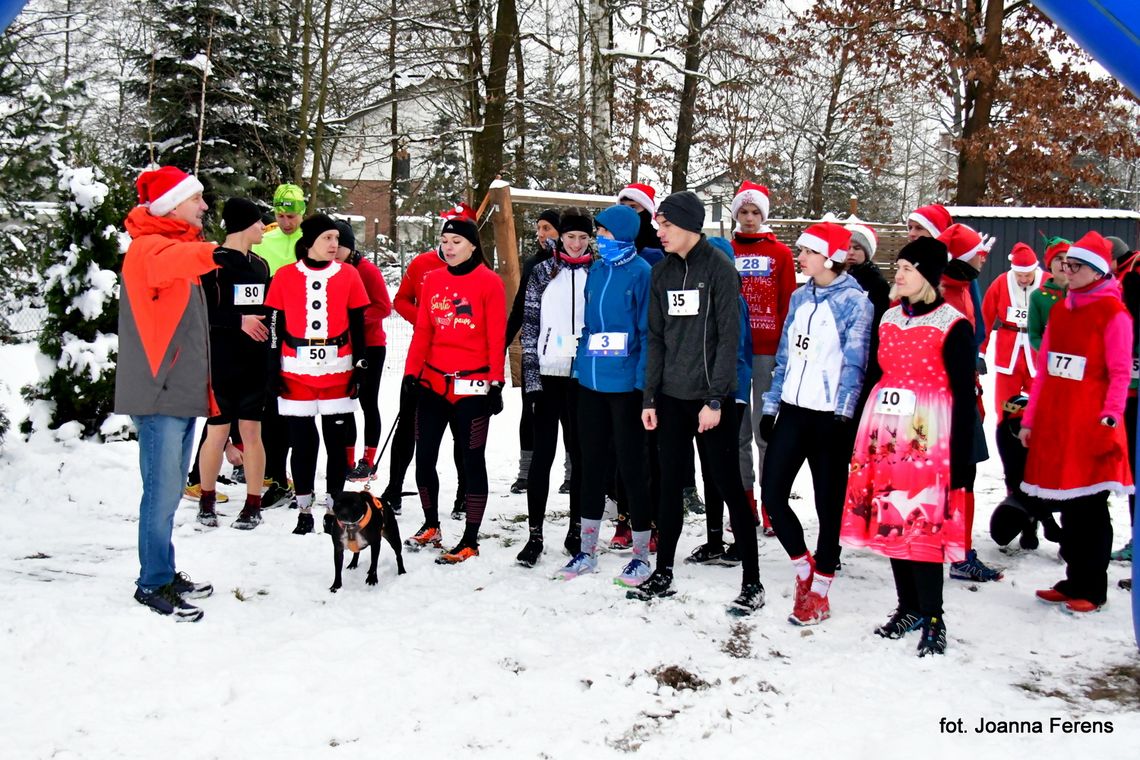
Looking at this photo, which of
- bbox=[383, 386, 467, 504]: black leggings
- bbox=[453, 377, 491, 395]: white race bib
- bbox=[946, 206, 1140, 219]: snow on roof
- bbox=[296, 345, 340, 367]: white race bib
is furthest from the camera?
bbox=[946, 206, 1140, 219]: snow on roof

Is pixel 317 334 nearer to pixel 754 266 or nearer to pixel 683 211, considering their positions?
pixel 683 211

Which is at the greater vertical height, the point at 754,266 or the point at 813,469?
the point at 754,266

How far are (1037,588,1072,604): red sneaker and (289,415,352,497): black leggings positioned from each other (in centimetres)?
416

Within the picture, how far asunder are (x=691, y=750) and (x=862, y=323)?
227 centimetres

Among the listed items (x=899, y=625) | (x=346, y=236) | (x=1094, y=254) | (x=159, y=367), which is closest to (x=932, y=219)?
(x=1094, y=254)

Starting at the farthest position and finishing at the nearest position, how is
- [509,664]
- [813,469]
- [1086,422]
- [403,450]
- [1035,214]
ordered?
[1035,214] < [403,450] < [1086,422] < [813,469] < [509,664]

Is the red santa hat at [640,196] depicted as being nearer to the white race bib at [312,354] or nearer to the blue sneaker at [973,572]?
the white race bib at [312,354]

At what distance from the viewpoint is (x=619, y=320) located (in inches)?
204

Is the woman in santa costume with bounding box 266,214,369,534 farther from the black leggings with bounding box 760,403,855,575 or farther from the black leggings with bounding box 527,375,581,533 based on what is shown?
the black leggings with bounding box 760,403,855,575

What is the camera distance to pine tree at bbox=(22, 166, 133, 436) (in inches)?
303

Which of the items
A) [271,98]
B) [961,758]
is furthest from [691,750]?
[271,98]

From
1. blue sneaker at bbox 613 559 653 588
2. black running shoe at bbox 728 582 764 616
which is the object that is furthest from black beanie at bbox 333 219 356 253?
black running shoe at bbox 728 582 764 616

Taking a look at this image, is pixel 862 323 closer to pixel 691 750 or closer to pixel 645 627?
pixel 645 627

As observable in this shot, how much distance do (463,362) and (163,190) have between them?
188 cm
